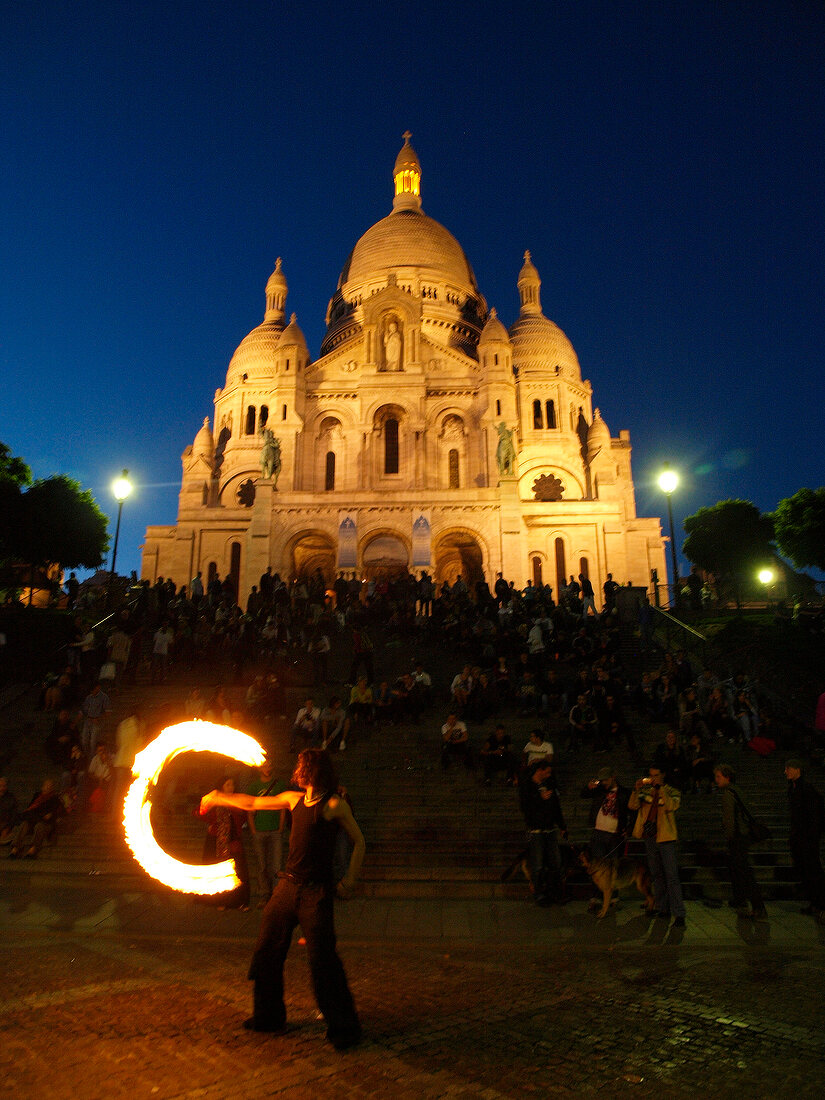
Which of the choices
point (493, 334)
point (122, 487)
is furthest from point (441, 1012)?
point (493, 334)

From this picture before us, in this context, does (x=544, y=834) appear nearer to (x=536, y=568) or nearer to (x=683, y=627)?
(x=683, y=627)

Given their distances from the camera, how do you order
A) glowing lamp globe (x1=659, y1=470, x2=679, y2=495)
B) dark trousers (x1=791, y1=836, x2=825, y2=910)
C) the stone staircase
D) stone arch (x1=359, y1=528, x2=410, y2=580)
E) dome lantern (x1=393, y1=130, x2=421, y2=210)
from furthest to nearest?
dome lantern (x1=393, y1=130, x2=421, y2=210)
stone arch (x1=359, y1=528, x2=410, y2=580)
glowing lamp globe (x1=659, y1=470, x2=679, y2=495)
the stone staircase
dark trousers (x1=791, y1=836, x2=825, y2=910)

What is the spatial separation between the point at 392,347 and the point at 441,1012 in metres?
39.7

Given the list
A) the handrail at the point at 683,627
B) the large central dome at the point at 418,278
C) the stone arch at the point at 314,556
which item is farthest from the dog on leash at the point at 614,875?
the large central dome at the point at 418,278

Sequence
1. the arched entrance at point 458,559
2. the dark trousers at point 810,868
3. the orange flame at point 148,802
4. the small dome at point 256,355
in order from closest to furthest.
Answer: the orange flame at point 148,802, the dark trousers at point 810,868, the arched entrance at point 458,559, the small dome at point 256,355

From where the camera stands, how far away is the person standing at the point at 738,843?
8.57 meters

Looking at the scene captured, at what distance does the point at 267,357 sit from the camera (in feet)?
170

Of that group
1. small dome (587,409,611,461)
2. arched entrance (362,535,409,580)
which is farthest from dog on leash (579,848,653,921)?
small dome (587,409,611,461)

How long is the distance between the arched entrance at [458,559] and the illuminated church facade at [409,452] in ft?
0.34

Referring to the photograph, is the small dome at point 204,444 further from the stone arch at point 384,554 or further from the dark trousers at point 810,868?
the dark trousers at point 810,868

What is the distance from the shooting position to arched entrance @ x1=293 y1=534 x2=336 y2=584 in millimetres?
39156

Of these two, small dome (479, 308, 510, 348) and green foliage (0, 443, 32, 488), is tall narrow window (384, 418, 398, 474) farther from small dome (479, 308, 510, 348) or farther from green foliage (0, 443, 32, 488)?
green foliage (0, 443, 32, 488)

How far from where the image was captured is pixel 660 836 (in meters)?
8.55

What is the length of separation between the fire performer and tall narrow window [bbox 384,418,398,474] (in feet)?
118
